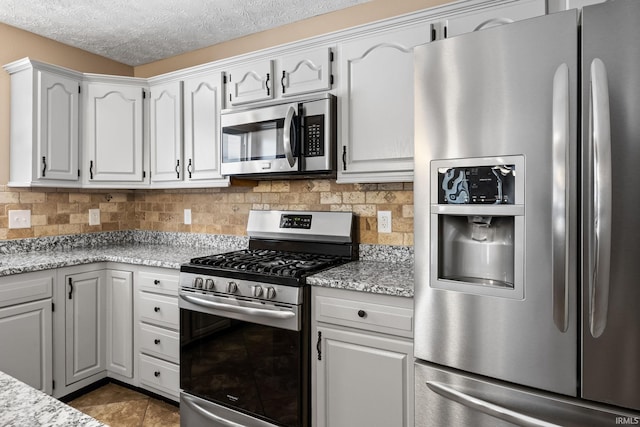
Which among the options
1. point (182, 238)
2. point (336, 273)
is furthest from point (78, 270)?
point (336, 273)

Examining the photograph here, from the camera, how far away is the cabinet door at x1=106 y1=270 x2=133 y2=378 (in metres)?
2.68

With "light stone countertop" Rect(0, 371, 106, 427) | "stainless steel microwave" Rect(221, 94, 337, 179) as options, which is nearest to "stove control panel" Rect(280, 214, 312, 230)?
"stainless steel microwave" Rect(221, 94, 337, 179)

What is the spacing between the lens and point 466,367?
1.39m

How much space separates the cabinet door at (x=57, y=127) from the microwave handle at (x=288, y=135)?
1747 mm

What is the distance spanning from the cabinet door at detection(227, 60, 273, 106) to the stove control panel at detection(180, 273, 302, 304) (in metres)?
1.15

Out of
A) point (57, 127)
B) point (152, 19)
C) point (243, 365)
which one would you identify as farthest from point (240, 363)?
point (152, 19)

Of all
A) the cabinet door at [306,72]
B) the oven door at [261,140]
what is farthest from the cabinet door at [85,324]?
the cabinet door at [306,72]

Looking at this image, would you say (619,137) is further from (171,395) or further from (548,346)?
(171,395)

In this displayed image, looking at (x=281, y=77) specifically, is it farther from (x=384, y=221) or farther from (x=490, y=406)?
(x=490, y=406)

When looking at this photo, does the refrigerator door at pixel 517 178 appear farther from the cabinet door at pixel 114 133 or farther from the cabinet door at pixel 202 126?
the cabinet door at pixel 114 133

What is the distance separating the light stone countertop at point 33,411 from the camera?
0.62 metres

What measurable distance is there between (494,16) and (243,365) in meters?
2.09

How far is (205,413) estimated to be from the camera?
85.0 inches

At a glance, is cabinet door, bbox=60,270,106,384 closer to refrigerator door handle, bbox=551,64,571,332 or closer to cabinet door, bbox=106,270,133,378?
cabinet door, bbox=106,270,133,378
